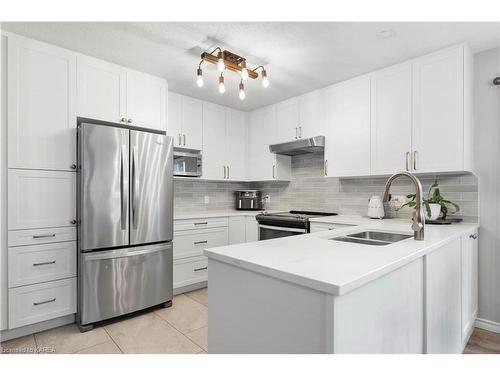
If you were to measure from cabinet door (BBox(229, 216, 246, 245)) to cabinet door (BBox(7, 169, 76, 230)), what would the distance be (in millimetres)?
1770

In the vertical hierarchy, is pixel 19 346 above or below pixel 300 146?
below

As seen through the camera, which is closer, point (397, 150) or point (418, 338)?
point (418, 338)

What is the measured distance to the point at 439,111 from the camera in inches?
93.2

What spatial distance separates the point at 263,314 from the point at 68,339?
6.57 feet

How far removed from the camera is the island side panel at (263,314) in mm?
875

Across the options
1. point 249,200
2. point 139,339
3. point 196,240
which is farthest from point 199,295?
point 249,200

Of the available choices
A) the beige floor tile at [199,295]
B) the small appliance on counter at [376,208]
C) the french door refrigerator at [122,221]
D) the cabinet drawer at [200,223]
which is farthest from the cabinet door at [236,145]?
the small appliance on counter at [376,208]

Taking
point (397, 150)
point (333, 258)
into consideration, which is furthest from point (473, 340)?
point (333, 258)

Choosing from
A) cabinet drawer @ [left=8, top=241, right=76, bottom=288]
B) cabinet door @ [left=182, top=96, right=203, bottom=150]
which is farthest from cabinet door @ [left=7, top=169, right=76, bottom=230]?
cabinet door @ [left=182, top=96, right=203, bottom=150]

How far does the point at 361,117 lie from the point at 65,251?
3007 millimetres

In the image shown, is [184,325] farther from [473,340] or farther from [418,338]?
[473,340]

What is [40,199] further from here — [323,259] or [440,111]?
[440,111]
